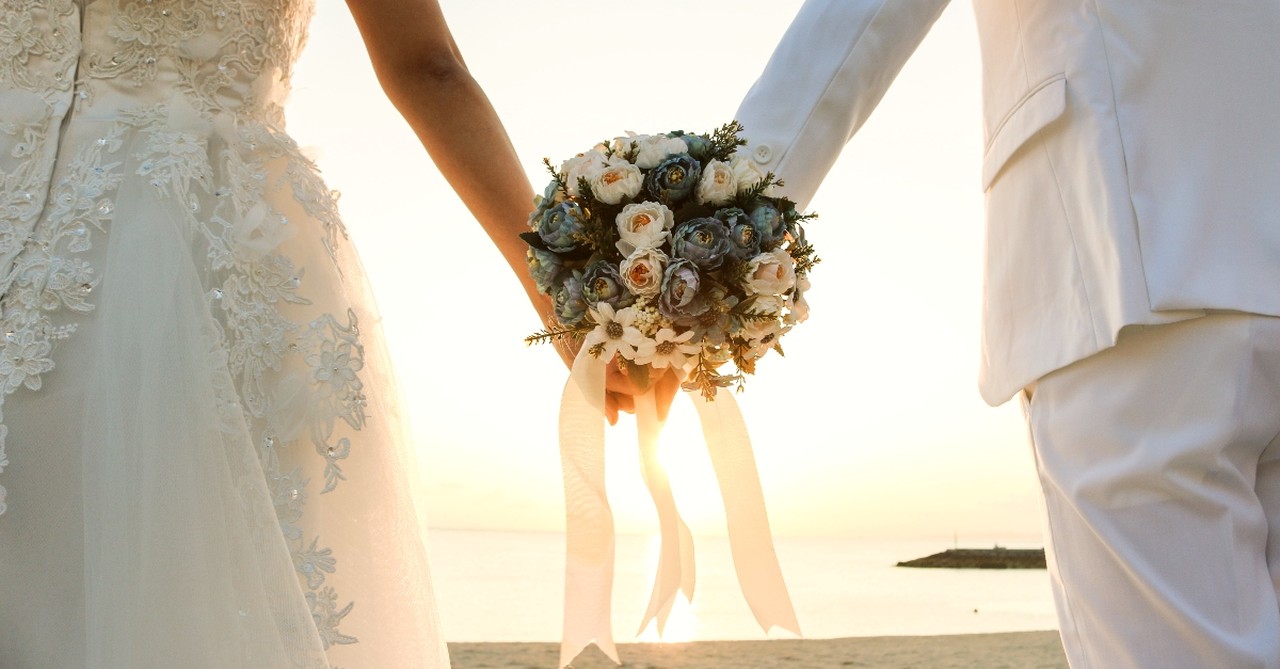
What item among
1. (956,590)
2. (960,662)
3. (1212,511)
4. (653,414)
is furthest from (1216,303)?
(956,590)

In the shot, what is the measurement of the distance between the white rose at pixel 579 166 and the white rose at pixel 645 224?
0.42ft

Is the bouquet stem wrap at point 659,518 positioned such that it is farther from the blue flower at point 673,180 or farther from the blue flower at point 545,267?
the blue flower at point 673,180

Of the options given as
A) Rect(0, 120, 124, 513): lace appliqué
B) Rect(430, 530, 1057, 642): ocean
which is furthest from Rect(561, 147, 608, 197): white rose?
Rect(430, 530, 1057, 642): ocean

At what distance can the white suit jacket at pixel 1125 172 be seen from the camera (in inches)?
79.8

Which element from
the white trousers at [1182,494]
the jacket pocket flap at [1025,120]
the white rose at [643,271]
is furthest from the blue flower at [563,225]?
the white trousers at [1182,494]

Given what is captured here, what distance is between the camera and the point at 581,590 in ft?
7.43

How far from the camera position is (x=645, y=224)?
2.09 m

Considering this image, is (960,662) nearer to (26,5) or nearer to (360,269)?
(360,269)

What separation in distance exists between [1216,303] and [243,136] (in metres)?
1.70

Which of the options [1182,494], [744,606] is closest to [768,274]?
[1182,494]

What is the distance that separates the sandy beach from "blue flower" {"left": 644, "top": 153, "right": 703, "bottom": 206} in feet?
17.3

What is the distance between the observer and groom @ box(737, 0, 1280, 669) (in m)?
1.95

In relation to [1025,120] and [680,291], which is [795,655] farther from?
[680,291]

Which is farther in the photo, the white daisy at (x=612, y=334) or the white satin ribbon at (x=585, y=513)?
the white satin ribbon at (x=585, y=513)
